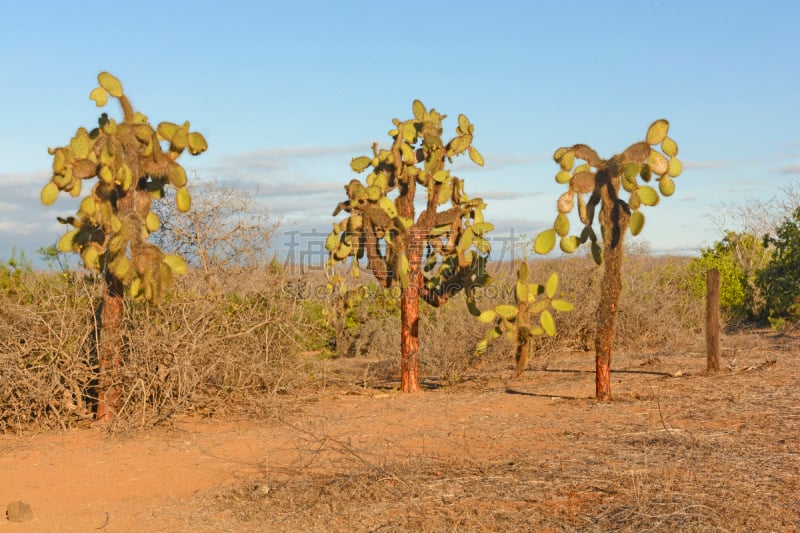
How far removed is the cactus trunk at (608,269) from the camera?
7895mm

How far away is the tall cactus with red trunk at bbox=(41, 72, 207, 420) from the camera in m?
6.96

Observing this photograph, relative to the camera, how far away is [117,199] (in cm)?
744

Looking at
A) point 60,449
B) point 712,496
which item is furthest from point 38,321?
point 712,496

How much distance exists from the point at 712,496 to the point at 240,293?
205 inches

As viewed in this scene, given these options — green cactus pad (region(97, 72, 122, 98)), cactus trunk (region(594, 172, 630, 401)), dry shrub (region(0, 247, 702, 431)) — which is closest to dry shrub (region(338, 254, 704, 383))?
dry shrub (region(0, 247, 702, 431))

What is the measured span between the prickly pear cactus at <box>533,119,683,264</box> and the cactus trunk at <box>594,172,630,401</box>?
0.07 ft

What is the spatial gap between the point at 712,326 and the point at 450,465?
16.6 ft

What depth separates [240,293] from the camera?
842 centimetres

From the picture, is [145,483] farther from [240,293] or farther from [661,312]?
[661,312]

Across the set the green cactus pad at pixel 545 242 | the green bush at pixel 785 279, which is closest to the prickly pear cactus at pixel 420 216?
the green cactus pad at pixel 545 242

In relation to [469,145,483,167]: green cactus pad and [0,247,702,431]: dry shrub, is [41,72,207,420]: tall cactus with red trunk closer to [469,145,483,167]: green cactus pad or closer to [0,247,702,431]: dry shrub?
[0,247,702,431]: dry shrub

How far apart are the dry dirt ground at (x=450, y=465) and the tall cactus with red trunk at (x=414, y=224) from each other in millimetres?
1244

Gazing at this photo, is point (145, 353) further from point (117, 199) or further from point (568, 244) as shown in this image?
point (568, 244)

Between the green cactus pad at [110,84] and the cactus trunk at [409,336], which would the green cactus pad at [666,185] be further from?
the green cactus pad at [110,84]
